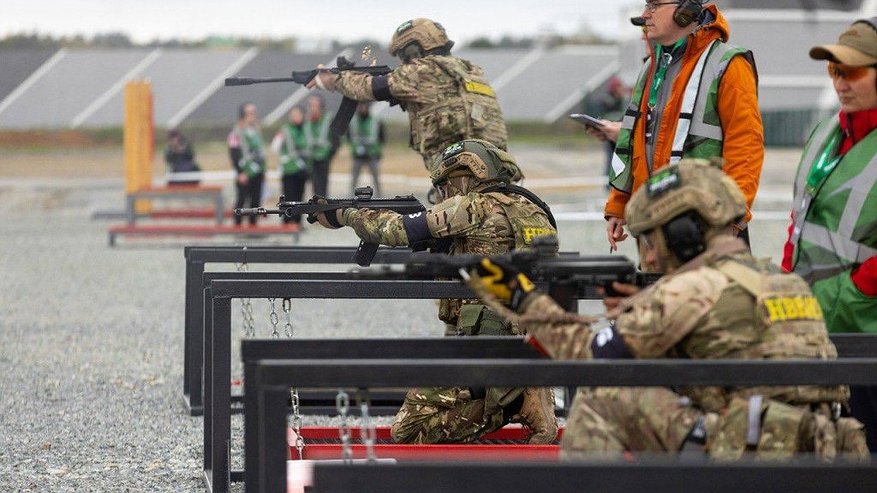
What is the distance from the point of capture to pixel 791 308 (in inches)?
173

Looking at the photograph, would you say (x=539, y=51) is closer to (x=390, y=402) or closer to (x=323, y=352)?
(x=390, y=402)

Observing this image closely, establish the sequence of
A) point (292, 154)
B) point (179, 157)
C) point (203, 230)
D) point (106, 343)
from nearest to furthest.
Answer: point (106, 343), point (203, 230), point (292, 154), point (179, 157)

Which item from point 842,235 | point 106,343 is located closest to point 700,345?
point 842,235

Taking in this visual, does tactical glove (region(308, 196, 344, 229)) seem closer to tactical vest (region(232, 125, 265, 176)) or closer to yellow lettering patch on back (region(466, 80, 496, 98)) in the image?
yellow lettering patch on back (region(466, 80, 496, 98))

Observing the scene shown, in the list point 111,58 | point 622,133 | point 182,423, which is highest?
point 111,58

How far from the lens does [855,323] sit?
525cm

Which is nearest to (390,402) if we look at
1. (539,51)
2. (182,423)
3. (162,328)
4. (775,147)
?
(182,423)

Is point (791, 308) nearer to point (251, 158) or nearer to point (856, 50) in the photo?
point (856, 50)

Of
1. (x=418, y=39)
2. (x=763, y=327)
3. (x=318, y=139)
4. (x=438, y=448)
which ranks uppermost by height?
(x=318, y=139)

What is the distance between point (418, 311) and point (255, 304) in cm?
154

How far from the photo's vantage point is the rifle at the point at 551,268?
4586 millimetres

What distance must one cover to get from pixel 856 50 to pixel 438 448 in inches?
96.3

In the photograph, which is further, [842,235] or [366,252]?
[366,252]

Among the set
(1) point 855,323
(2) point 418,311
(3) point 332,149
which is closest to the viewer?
(1) point 855,323
